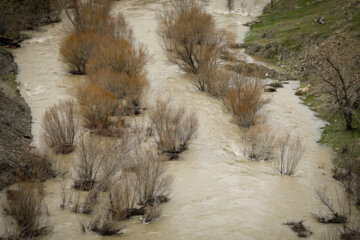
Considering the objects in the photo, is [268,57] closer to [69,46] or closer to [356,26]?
[356,26]

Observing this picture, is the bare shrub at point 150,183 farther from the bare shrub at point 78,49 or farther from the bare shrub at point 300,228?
the bare shrub at point 78,49

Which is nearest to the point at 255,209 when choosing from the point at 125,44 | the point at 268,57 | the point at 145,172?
the point at 145,172

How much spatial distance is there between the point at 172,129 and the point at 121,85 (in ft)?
16.8

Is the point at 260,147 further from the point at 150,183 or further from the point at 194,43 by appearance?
the point at 194,43

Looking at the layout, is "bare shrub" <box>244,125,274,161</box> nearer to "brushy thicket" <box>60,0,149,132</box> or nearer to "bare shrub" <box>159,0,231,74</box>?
"brushy thicket" <box>60,0,149,132</box>

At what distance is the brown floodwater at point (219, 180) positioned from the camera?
29.1 ft

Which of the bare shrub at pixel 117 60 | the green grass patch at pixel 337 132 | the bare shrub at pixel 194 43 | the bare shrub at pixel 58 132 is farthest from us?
the bare shrub at pixel 194 43

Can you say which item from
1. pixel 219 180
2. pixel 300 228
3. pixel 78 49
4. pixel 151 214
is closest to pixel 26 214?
pixel 151 214

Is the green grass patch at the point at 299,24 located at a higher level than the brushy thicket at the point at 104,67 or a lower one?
higher

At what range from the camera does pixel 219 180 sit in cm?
1161

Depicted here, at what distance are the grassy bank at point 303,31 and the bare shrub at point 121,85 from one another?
9.23 meters

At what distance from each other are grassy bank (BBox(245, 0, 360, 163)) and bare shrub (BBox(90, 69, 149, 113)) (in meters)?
9.23

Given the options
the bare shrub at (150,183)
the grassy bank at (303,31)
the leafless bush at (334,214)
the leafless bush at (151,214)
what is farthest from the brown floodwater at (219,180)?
the grassy bank at (303,31)

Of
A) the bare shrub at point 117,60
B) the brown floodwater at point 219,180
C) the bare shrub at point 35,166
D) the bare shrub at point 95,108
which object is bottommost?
the brown floodwater at point 219,180
